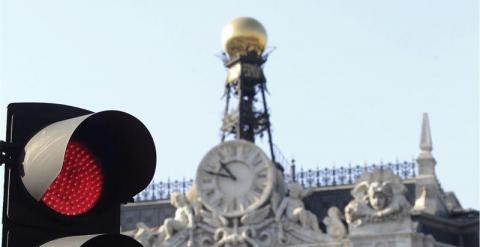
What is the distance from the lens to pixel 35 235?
13.2 ft

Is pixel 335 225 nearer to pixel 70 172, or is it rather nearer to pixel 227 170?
pixel 227 170

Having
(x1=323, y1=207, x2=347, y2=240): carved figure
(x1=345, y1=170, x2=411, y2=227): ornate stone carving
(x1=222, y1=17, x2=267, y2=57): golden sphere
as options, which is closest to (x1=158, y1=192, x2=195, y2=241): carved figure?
(x1=323, y1=207, x2=347, y2=240): carved figure

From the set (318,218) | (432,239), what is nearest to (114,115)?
(432,239)

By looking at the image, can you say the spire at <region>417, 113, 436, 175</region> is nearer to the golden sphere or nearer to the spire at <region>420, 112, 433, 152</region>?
the spire at <region>420, 112, 433, 152</region>

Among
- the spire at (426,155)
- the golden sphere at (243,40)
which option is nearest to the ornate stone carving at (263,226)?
the spire at (426,155)

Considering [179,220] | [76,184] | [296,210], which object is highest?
[76,184]

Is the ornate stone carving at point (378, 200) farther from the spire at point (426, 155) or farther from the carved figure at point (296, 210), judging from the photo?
the spire at point (426, 155)

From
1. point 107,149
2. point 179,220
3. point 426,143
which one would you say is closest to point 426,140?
point 426,143

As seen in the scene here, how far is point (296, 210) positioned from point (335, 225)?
3.77 feet

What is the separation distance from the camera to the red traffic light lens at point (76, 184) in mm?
4125

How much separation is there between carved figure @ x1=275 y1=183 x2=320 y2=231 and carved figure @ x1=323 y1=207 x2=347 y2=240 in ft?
1.16

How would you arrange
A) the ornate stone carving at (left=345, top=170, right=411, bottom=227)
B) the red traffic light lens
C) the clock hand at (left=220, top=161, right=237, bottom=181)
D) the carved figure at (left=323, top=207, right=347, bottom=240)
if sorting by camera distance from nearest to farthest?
1. the red traffic light lens
2. the ornate stone carving at (left=345, top=170, right=411, bottom=227)
3. the carved figure at (left=323, top=207, right=347, bottom=240)
4. the clock hand at (left=220, top=161, right=237, bottom=181)

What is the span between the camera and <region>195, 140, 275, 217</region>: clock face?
40.9 m

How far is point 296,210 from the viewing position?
4019 centimetres
